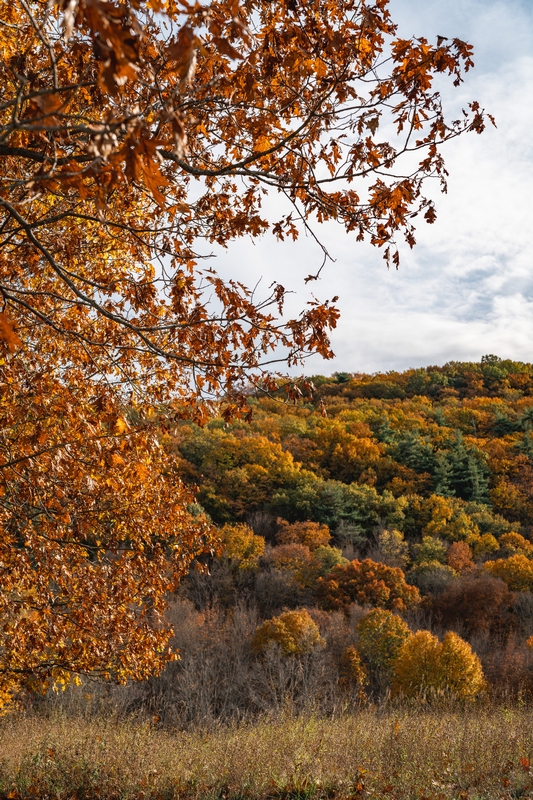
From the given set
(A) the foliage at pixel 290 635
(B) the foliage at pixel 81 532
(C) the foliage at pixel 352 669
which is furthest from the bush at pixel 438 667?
(B) the foliage at pixel 81 532

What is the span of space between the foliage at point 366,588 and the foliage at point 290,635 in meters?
6.05

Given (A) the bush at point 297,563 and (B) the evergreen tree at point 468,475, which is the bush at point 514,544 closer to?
(B) the evergreen tree at point 468,475

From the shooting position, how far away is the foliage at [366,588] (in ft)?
94.0

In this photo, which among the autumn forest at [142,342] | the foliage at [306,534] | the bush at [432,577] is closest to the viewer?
the autumn forest at [142,342]

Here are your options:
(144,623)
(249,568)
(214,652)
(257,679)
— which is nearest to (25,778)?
(144,623)

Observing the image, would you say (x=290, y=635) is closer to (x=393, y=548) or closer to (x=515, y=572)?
(x=515, y=572)

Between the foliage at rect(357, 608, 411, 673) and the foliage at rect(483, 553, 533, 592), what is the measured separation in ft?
33.1

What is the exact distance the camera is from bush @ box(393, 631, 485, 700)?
19.4 m

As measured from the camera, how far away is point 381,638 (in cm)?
2248

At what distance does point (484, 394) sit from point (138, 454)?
2795 inches

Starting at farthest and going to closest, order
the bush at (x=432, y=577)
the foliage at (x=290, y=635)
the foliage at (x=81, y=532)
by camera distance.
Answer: the bush at (x=432, y=577), the foliage at (x=290, y=635), the foliage at (x=81, y=532)

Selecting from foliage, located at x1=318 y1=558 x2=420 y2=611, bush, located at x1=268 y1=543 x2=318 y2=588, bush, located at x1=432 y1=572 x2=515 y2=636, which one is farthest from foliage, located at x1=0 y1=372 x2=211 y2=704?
bush, located at x1=268 y1=543 x2=318 y2=588

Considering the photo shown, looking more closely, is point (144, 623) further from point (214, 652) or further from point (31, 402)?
point (214, 652)

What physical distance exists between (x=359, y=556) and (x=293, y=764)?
32.8 m
